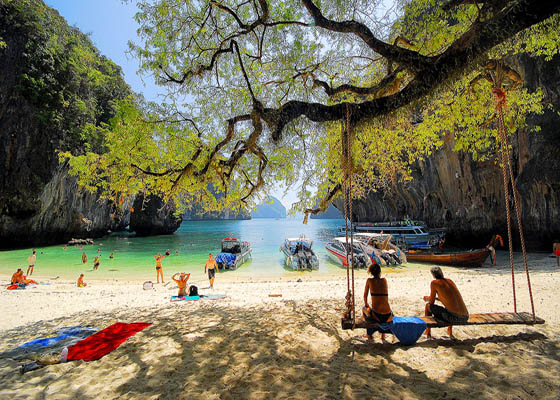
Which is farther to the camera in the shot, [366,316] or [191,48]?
[191,48]

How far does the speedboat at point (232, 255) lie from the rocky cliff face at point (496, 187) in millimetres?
11927

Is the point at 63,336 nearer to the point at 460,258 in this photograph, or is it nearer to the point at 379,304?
the point at 379,304

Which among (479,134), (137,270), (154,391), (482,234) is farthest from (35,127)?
(482,234)

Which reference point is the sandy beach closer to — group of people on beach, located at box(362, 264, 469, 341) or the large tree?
group of people on beach, located at box(362, 264, 469, 341)

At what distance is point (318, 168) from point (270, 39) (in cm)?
360

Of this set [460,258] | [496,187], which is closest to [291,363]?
[460,258]

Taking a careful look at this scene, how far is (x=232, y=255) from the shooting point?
18.8 m

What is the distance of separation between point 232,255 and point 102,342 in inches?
585

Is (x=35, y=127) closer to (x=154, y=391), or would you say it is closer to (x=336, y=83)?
(x=336, y=83)

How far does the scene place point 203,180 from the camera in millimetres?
6973

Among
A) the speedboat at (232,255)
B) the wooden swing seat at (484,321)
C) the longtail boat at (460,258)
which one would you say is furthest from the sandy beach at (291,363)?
the speedboat at (232,255)

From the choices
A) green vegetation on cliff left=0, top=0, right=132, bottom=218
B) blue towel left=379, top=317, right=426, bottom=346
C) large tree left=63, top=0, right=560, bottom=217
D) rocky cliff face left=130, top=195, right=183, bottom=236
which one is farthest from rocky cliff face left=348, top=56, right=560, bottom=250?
rocky cliff face left=130, top=195, right=183, bottom=236

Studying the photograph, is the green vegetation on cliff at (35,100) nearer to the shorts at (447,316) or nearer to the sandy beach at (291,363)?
the sandy beach at (291,363)

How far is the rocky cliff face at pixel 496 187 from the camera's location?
16.3 metres
